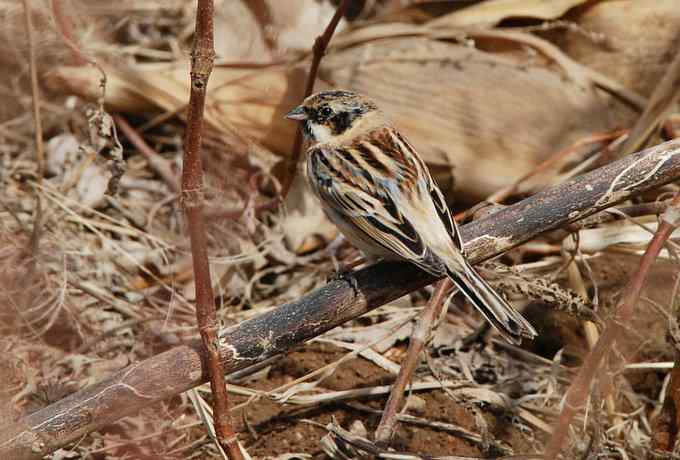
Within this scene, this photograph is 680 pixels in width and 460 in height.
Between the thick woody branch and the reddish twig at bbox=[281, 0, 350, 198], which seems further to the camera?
the reddish twig at bbox=[281, 0, 350, 198]

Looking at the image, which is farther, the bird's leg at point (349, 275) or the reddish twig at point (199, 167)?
the bird's leg at point (349, 275)

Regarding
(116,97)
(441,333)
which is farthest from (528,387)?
(116,97)

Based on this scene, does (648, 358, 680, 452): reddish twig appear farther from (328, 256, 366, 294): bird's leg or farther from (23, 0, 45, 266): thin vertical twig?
(23, 0, 45, 266): thin vertical twig

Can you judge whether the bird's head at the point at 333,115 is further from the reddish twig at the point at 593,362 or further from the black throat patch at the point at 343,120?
the reddish twig at the point at 593,362

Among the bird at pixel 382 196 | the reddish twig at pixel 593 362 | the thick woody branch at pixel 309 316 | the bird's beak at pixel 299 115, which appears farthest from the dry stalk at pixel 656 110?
the reddish twig at pixel 593 362

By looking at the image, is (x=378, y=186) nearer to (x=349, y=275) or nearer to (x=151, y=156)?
(x=349, y=275)

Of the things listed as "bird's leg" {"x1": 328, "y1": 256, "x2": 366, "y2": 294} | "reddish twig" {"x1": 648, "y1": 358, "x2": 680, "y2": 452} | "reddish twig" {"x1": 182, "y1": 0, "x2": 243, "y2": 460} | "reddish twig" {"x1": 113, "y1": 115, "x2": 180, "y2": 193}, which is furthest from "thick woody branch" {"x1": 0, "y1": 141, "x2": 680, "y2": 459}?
"reddish twig" {"x1": 113, "y1": 115, "x2": 180, "y2": 193}

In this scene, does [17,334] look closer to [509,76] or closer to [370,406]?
[370,406]
